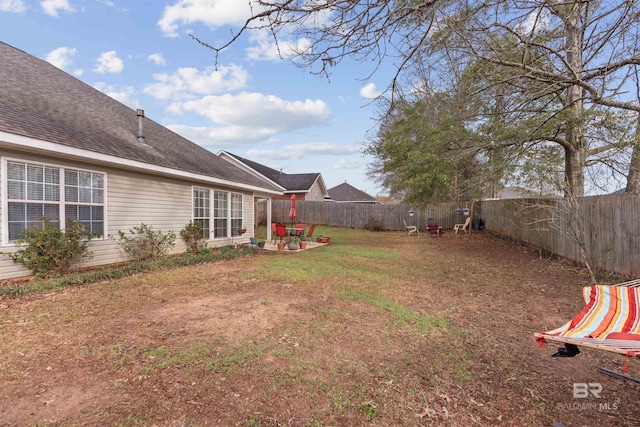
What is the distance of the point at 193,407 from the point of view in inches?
88.6

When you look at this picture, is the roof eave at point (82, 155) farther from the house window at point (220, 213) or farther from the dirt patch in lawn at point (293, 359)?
the dirt patch in lawn at point (293, 359)

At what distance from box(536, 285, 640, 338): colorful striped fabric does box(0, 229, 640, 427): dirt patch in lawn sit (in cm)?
52

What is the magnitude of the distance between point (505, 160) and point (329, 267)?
506 cm

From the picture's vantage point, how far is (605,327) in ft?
8.66

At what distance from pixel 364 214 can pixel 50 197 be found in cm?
1830

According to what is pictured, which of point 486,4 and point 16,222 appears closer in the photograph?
point 486,4

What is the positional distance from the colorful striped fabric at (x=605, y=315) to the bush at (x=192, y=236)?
8.70m

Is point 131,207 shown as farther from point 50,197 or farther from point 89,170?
point 50,197

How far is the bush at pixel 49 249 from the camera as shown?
5.50 m

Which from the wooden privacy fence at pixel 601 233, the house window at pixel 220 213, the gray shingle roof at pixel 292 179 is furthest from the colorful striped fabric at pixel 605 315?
the gray shingle roof at pixel 292 179

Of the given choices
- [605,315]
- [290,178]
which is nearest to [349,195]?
[290,178]

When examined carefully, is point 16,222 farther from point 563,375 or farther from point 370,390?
point 563,375

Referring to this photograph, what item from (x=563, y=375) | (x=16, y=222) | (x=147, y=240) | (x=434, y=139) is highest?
(x=434, y=139)

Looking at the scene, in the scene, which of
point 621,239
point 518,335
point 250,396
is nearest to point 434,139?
point 621,239
